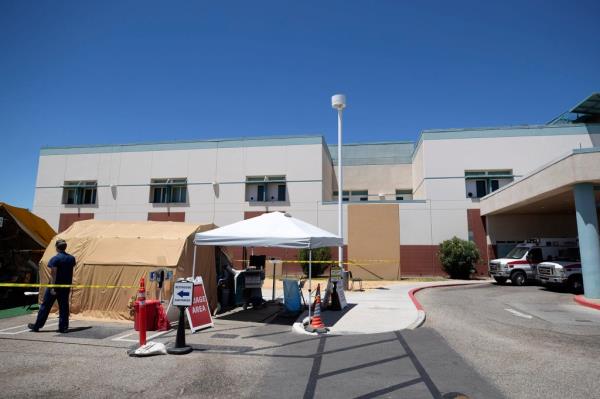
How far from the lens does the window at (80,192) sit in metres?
32.4

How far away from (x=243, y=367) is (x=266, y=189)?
79.0 ft

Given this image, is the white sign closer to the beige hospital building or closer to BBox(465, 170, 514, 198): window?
the beige hospital building

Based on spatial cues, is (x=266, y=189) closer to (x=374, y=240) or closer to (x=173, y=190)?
(x=173, y=190)

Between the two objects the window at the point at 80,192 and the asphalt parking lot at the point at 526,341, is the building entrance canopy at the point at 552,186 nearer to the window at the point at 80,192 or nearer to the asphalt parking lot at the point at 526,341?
the asphalt parking lot at the point at 526,341

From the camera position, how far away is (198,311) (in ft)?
29.7

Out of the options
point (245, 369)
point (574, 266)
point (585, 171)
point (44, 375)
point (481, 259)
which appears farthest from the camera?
point (481, 259)

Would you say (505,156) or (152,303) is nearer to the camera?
(152,303)

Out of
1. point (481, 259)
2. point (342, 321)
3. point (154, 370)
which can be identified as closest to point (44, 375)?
point (154, 370)

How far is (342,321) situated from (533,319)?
5394 millimetres

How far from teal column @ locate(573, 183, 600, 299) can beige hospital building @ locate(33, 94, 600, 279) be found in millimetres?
7420

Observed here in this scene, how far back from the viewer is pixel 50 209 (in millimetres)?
32844

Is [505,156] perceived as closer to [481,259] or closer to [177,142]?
[481,259]

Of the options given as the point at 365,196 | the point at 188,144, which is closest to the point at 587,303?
the point at 365,196

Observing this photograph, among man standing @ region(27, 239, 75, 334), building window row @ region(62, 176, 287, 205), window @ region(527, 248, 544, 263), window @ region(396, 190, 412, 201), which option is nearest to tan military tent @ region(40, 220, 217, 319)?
man standing @ region(27, 239, 75, 334)
